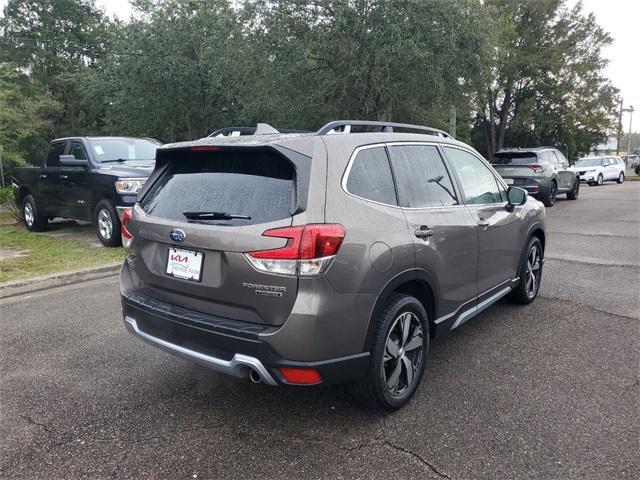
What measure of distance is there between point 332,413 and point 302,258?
1.16 m

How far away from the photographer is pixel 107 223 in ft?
27.7

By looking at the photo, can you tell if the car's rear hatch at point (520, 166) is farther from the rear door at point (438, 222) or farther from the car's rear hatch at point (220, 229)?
the car's rear hatch at point (220, 229)

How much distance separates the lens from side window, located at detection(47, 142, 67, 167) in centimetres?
971

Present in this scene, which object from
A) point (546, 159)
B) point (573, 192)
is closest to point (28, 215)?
point (546, 159)

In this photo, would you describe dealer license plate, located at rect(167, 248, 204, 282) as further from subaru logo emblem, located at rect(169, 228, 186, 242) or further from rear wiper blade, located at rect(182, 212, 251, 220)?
rear wiper blade, located at rect(182, 212, 251, 220)

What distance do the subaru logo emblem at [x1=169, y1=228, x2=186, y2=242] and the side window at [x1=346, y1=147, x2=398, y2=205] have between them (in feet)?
3.27

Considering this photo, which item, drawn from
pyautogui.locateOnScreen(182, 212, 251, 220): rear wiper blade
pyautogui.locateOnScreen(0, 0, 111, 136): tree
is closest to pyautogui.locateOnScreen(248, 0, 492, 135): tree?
pyautogui.locateOnScreen(182, 212, 251, 220): rear wiper blade

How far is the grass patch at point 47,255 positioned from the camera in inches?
276

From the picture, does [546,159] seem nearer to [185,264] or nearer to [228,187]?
[228,187]

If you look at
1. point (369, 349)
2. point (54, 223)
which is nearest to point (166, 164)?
point (369, 349)

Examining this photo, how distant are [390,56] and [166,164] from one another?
13349 millimetres

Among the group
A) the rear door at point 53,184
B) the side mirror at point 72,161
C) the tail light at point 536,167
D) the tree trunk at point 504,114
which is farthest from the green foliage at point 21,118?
the tree trunk at point 504,114

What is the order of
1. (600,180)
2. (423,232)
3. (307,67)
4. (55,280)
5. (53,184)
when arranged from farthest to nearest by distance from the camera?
(600,180), (307,67), (53,184), (55,280), (423,232)

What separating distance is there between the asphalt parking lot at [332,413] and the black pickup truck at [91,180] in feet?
11.6
